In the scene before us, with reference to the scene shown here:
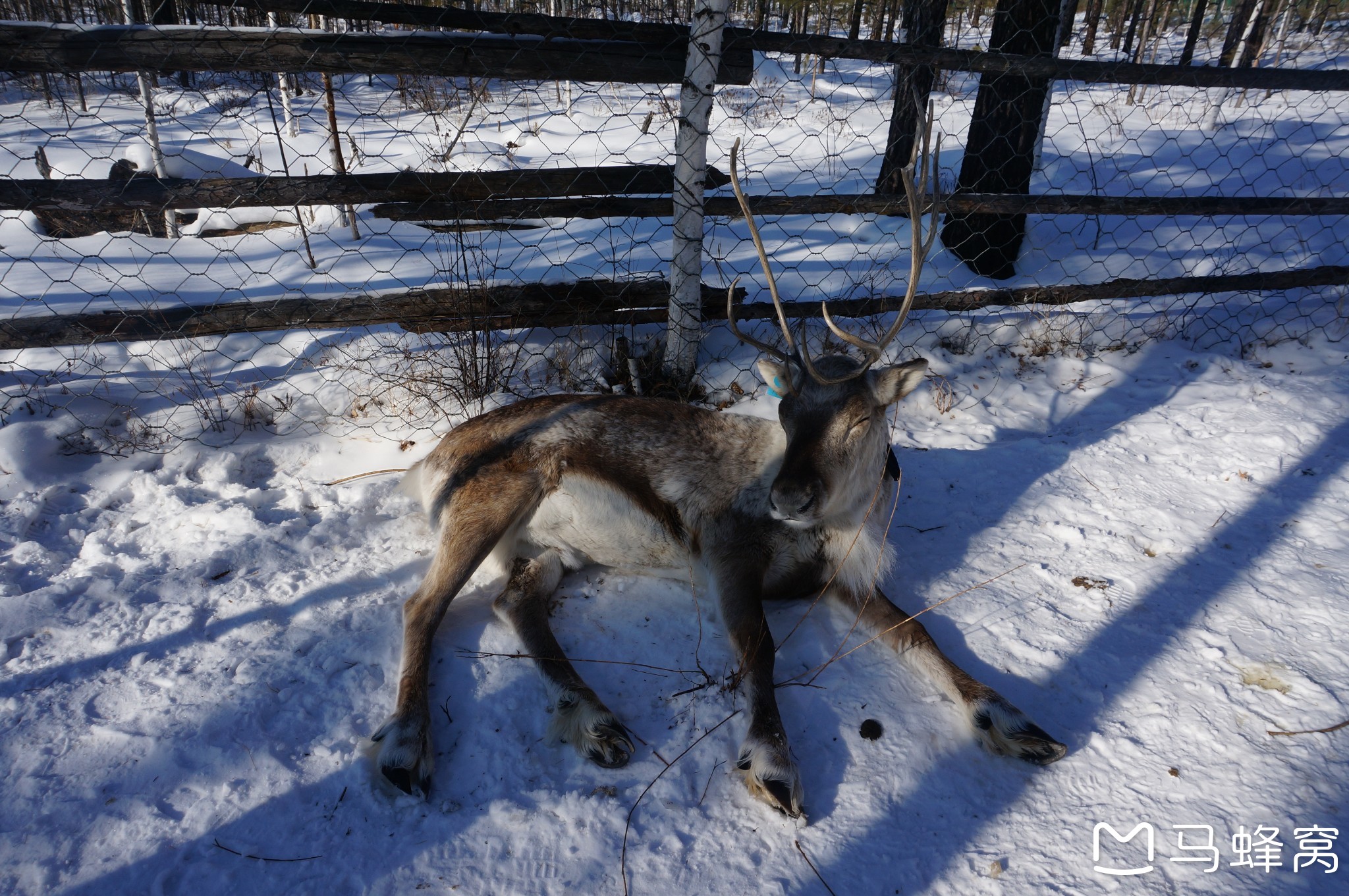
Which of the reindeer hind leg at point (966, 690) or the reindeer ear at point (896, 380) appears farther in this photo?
the reindeer ear at point (896, 380)

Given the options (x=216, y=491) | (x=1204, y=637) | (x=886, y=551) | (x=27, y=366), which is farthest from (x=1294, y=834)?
(x=27, y=366)

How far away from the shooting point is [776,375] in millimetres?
2867

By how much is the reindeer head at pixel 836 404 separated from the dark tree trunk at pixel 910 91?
380 cm

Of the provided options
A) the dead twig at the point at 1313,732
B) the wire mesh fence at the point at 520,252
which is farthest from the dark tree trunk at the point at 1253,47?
the dead twig at the point at 1313,732

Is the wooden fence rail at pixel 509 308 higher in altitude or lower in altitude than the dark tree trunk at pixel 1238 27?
lower

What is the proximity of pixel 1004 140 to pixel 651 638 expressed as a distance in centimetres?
522

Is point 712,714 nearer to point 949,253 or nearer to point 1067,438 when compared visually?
point 1067,438

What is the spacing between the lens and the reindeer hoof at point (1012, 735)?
2188 mm

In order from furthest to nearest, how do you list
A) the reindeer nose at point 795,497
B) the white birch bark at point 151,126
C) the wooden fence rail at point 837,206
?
the white birch bark at point 151,126 < the wooden fence rail at point 837,206 < the reindeer nose at point 795,497

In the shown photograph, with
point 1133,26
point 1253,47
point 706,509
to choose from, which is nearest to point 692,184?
point 706,509

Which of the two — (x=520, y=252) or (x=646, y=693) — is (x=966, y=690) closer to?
(x=646, y=693)

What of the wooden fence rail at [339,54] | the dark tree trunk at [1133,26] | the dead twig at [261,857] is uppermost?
the dark tree trunk at [1133,26]

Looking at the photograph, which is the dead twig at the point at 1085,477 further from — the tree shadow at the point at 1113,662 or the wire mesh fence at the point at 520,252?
the wire mesh fence at the point at 520,252

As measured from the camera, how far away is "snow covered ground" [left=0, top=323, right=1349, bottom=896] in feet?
6.10
